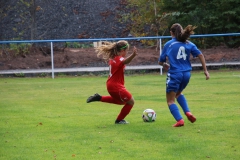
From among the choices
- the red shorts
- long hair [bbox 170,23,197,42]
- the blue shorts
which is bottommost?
the red shorts

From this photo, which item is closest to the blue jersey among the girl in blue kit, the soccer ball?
the girl in blue kit

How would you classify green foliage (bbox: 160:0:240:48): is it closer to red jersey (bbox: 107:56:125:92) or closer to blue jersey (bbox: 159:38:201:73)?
red jersey (bbox: 107:56:125:92)

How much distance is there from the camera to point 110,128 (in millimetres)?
9414

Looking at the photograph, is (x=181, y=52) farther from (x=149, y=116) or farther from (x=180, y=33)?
(x=149, y=116)

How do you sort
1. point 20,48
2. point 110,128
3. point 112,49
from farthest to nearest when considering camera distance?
point 20,48
point 112,49
point 110,128

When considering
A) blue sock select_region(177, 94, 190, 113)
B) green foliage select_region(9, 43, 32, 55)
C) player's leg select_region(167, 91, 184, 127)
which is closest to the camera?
player's leg select_region(167, 91, 184, 127)

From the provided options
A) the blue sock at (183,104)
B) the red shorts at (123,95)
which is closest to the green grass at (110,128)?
the blue sock at (183,104)

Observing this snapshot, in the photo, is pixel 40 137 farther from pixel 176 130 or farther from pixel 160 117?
pixel 160 117

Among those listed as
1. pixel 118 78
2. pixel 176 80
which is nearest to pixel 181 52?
pixel 176 80

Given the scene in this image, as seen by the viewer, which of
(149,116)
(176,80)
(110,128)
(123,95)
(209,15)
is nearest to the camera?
(176,80)

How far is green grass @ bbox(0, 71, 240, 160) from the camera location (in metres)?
7.22

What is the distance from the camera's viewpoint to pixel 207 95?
14672mm

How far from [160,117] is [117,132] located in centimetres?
200

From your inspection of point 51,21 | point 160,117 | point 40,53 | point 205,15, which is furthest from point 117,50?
point 51,21
